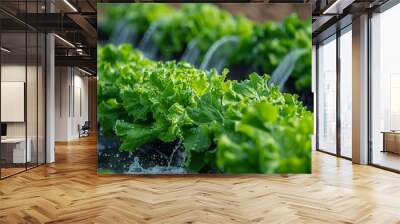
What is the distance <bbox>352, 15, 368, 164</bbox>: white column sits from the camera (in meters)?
7.65

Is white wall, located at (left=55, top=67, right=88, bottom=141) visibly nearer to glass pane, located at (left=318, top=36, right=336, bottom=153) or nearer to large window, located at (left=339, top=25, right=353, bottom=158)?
glass pane, located at (left=318, top=36, right=336, bottom=153)

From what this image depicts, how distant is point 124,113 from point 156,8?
1.56 meters

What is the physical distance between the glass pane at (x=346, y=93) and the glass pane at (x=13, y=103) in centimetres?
606

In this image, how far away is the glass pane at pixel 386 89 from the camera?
22.2 ft

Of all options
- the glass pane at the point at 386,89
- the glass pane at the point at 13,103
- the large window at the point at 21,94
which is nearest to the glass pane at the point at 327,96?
the glass pane at the point at 386,89

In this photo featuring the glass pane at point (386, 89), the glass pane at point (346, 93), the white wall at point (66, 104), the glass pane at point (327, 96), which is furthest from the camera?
the white wall at point (66, 104)

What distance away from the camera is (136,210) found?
4.06 m

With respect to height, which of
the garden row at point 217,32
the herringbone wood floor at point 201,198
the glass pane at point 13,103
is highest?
the garden row at point 217,32

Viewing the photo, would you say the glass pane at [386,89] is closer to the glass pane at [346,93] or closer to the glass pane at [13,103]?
the glass pane at [346,93]

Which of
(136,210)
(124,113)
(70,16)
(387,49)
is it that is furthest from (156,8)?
(387,49)

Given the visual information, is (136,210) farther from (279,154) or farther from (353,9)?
(353,9)

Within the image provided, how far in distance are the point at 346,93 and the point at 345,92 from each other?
7cm

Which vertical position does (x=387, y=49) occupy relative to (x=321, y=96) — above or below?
above

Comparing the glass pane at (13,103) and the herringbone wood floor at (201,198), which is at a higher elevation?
the glass pane at (13,103)
